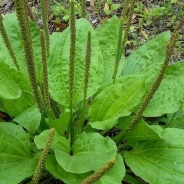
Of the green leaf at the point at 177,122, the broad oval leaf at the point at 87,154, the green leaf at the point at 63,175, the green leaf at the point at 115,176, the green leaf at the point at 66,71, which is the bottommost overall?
the green leaf at the point at 177,122

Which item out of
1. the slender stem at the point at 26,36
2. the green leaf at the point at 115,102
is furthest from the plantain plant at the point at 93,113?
the slender stem at the point at 26,36

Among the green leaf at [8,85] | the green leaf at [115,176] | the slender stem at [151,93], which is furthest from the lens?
the green leaf at [8,85]

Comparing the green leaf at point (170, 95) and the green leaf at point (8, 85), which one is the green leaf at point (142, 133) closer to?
the green leaf at point (170, 95)

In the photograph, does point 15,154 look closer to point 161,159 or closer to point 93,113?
point 93,113

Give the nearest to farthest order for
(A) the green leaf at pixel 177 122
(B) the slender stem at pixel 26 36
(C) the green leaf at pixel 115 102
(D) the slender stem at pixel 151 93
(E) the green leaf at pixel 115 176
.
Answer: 1. (B) the slender stem at pixel 26 36
2. (D) the slender stem at pixel 151 93
3. (E) the green leaf at pixel 115 176
4. (C) the green leaf at pixel 115 102
5. (A) the green leaf at pixel 177 122

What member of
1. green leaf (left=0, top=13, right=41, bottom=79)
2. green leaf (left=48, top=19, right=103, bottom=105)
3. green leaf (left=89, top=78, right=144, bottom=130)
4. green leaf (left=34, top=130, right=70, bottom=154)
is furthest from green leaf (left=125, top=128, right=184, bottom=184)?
green leaf (left=0, top=13, right=41, bottom=79)

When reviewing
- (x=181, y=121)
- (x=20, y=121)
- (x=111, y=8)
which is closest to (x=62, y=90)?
(x=20, y=121)

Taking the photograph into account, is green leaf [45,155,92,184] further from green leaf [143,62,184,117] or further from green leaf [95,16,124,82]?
green leaf [95,16,124,82]

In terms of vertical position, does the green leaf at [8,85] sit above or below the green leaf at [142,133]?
above
